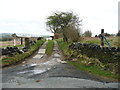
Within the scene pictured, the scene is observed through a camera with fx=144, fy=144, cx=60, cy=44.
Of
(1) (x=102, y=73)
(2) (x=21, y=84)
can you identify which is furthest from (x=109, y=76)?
(2) (x=21, y=84)

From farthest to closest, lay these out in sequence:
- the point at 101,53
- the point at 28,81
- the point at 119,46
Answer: the point at 101,53 < the point at 119,46 < the point at 28,81

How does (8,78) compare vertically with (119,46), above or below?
below

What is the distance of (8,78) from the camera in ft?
22.2

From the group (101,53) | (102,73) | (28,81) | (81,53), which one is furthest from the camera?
(81,53)

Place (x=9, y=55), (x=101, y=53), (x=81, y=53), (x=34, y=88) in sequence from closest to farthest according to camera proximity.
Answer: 1. (x=34, y=88)
2. (x=101, y=53)
3. (x=9, y=55)
4. (x=81, y=53)

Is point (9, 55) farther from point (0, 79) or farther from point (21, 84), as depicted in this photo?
point (21, 84)

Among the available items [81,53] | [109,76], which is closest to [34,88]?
[109,76]

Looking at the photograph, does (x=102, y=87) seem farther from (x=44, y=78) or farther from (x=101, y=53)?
(x=101, y=53)

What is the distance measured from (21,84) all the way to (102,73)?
4.11m

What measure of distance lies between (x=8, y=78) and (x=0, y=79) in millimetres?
348

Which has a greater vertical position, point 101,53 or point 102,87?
point 101,53

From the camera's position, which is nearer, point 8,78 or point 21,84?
point 21,84

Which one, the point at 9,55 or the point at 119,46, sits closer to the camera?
the point at 119,46

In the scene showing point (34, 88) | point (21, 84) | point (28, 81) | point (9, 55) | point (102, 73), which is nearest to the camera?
point (34, 88)
